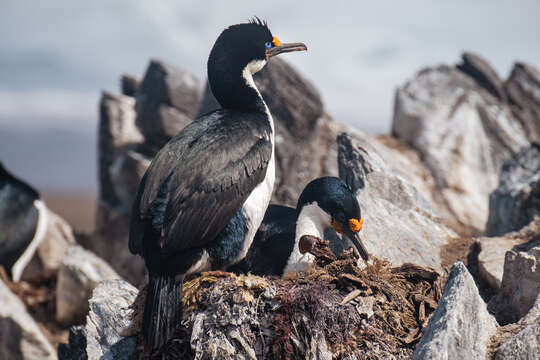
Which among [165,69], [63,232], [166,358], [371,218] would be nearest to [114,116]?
[165,69]

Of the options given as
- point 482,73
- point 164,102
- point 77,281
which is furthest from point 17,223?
point 482,73

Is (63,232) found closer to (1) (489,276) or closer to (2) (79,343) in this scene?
(2) (79,343)

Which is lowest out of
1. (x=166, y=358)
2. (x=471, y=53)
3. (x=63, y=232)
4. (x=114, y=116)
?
(x=63, y=232)

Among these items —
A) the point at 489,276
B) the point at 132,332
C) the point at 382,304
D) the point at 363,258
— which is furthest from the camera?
the point at 489,276

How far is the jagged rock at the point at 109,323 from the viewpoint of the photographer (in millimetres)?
4949

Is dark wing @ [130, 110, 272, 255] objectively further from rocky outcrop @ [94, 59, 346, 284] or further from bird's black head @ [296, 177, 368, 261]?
rocky outcrop @ [94, 59, 346, 284]

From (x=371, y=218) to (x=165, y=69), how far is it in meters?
9.59

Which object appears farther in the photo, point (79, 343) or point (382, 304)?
point (79, 343)

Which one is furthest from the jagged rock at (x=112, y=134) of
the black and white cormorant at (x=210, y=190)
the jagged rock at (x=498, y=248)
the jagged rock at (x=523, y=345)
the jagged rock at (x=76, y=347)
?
the jagged rock at (x=523, y=345)

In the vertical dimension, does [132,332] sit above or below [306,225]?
below

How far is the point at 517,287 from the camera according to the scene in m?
4.79

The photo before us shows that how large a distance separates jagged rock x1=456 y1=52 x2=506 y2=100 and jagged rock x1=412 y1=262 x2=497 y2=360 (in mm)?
10824

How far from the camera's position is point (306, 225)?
5316mm

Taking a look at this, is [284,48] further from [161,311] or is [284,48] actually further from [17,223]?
[17,223]
